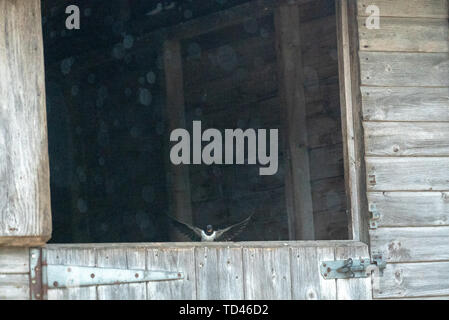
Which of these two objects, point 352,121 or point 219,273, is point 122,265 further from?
point 352,121

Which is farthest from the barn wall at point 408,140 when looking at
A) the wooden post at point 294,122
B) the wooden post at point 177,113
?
the wooden post at point 177,113

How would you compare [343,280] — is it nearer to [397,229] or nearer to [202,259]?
[397,229]

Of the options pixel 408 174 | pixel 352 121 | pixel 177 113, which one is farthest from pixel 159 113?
pixel 408 174

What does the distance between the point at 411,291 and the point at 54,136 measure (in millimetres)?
5119

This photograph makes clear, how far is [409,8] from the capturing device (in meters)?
4.28

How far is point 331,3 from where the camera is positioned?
6539 millimetres

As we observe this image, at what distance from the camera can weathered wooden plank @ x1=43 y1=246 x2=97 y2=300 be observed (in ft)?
12.1

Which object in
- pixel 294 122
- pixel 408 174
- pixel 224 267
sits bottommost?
pixel 224 267

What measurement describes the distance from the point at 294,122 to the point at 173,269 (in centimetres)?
273

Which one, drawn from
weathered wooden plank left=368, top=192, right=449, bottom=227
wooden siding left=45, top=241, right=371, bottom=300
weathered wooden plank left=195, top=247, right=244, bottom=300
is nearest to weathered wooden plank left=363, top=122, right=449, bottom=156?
weathered wooden plank left=368, top=192, right=449, bottom=227

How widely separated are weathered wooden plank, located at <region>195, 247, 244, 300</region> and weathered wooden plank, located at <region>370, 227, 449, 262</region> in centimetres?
63

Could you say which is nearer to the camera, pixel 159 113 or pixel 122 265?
pixel 122 265

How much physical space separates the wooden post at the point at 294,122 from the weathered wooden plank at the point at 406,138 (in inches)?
82.6

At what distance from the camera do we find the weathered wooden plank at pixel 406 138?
4.11 meters
